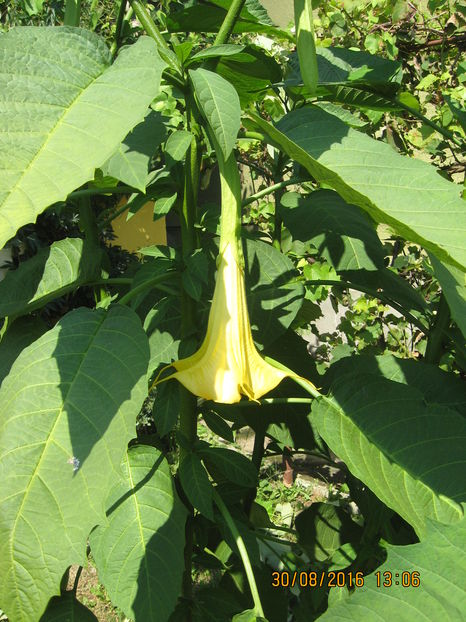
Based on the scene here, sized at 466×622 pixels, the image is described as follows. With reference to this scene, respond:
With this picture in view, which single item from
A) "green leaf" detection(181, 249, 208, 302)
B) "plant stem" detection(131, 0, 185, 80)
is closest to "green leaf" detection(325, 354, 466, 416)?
"green leaf" detection(181, 249, 208, 302)

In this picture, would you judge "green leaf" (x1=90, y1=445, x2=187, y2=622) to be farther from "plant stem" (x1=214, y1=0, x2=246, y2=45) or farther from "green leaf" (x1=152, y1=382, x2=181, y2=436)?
"plant stem" (x1=214, y1=0, x2=246, y2=45)

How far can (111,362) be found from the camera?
664mm

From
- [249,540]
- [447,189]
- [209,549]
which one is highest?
[447,189]

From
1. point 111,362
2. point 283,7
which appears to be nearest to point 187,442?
point 111,362

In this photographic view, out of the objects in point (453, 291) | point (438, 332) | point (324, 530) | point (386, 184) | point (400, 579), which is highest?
point (386, 184)

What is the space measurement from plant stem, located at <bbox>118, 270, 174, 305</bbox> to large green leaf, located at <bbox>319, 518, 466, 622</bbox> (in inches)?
17.3

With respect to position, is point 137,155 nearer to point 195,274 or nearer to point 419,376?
point 195,274

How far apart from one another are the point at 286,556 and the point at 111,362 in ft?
2.24

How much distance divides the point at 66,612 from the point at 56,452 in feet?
1.31

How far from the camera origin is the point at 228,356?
2.18 feet

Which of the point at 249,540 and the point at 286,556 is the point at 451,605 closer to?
the point at 249,540

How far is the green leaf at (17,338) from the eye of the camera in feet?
2.96

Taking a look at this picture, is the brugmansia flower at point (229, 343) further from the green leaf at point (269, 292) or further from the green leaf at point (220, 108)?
the green leaf at point (269, 292)
